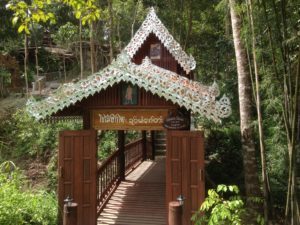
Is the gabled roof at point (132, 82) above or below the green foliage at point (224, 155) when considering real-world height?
above

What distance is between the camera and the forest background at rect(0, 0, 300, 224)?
3.47 m

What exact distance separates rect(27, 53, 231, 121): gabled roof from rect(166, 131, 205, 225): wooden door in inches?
22.1

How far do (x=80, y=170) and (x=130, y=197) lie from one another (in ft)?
6.53

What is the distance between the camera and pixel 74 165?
6094mm

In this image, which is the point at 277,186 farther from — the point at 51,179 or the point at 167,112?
the point at 51,179

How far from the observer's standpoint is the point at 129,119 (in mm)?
6090

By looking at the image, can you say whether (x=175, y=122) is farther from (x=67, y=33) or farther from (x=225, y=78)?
(x=67, y=33)

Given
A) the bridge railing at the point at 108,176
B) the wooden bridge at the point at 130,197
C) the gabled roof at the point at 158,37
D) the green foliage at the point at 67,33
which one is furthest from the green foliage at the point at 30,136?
the green foliage at the point at 67,33

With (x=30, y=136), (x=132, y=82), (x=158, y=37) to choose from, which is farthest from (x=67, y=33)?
(x=132, y=82)

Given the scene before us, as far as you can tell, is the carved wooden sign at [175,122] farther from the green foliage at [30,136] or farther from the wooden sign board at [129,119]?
the green foliage at [30,136]

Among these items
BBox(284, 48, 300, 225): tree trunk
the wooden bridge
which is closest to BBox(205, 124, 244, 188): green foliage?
the wooden bridge

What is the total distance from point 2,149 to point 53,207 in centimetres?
800

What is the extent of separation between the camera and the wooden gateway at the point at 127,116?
219 inches

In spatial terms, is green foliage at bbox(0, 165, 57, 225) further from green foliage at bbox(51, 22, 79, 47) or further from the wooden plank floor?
green foliage at bbox(51, 22, 79, 47)
